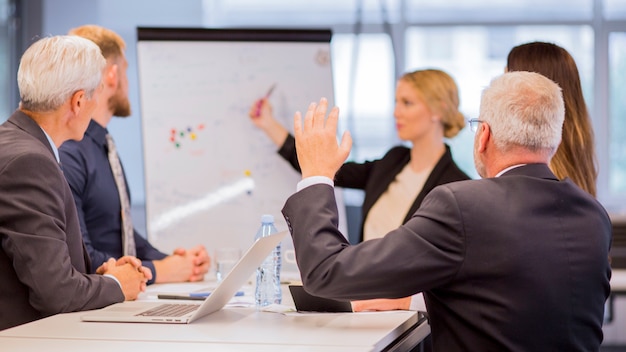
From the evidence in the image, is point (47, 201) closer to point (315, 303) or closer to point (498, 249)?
point (315, 303)

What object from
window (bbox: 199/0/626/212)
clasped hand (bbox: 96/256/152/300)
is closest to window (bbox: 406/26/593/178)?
window (bbox: 199/0/626/212)

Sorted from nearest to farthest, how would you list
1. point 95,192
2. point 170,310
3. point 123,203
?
point 170,310
point 95,192
point 123,203

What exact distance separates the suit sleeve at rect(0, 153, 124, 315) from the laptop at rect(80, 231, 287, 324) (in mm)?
110

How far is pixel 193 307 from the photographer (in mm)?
2297

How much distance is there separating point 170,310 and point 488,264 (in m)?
0.90

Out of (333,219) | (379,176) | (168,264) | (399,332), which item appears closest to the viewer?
(333,219)

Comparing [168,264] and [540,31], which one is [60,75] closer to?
[168,264]

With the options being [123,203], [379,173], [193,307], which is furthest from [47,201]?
[379,173]

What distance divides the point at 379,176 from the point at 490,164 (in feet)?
6.92

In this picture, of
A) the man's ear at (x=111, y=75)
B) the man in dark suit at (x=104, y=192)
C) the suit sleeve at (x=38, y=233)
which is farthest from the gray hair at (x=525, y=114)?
the man's ear at (x=111, y=75)

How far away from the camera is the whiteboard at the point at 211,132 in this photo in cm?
403

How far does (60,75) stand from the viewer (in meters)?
2.32

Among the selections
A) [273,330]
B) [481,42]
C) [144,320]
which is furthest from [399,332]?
[481,42]

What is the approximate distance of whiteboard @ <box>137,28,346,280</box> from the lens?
4.03 meters
